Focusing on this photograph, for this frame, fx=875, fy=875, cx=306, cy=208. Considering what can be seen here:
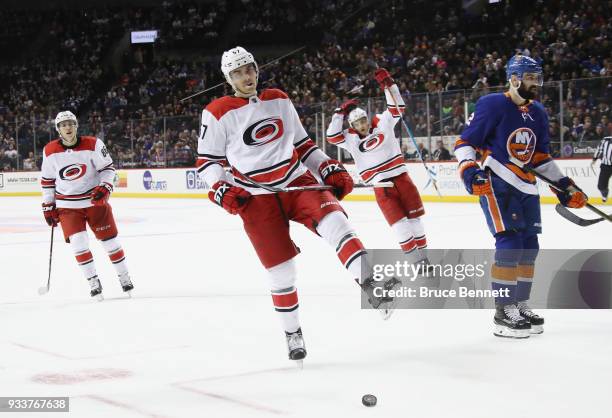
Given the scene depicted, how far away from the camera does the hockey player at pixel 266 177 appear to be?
3.88m

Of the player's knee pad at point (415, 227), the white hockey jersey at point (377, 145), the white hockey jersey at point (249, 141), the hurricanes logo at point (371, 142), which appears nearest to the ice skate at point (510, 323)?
the white hockey jersey at point (249, 141)

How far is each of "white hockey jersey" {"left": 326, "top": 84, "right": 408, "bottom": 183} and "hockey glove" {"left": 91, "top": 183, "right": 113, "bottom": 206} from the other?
179cm

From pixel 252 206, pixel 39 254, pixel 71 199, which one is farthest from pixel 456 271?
pixel 39 254

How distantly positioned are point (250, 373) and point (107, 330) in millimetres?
1444

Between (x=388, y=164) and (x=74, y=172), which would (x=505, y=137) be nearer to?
(x=388, y=164)

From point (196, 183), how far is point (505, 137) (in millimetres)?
14789

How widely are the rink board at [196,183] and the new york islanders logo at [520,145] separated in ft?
28.3

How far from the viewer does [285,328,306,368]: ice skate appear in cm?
379

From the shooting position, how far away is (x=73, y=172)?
636 centimetres

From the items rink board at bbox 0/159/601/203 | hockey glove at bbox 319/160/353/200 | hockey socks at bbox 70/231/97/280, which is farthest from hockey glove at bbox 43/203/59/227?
rink board at bbox 0/159/601/203

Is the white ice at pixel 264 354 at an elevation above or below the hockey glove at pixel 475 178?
below

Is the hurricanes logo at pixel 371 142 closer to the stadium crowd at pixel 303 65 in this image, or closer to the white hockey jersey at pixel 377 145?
the white hockey jersey at pixel 377 145

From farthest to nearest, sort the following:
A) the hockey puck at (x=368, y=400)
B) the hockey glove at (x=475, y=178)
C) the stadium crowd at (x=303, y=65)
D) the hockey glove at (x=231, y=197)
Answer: the stadium crowd at (x=303, y=65) < the hockey glove at (x=475, y=178) < the hockey glove at (x=231, y=197) < the hockey puck at (x=368, y=400)

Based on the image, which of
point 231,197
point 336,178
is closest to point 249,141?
point 231,197
